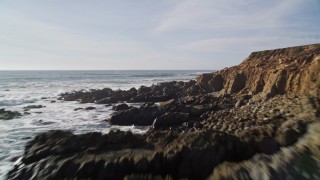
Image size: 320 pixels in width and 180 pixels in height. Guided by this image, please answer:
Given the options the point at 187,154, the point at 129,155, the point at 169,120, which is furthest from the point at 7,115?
the point at 187,154

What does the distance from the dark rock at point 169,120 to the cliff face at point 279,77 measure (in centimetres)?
680

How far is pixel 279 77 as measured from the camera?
22984 mm

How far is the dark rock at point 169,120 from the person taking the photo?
18.7m

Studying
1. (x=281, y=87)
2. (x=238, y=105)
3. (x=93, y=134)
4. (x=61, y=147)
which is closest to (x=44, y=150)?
(x=61, y=147)

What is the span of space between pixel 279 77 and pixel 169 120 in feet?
30.4

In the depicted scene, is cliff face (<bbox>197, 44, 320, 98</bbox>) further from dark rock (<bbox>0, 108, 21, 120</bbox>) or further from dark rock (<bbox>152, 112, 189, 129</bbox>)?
dark rock (<bbox>0, 108, 21, 120</bbox>)

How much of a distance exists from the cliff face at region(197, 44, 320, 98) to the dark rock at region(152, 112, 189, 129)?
6796mm

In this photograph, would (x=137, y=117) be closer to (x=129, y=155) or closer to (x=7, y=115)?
(x=7, y=115)

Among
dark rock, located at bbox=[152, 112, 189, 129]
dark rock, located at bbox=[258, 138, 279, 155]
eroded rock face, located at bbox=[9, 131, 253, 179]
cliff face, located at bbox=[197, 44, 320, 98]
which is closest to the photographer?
eroded rock face, located at bbox=[9, 131, 253, 179]

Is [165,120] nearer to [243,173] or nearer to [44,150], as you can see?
[44,150]

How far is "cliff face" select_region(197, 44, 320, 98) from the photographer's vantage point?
730 inches

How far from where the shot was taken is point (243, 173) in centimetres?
778

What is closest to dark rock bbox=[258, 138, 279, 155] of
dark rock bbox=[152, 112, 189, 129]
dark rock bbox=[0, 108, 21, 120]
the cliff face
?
the cliff face

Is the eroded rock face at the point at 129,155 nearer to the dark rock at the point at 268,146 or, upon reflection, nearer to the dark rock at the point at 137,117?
the dark rock at the point at 268,146
